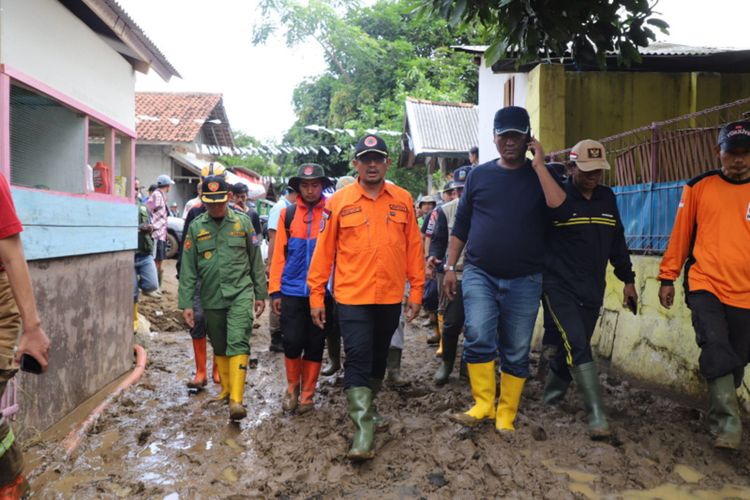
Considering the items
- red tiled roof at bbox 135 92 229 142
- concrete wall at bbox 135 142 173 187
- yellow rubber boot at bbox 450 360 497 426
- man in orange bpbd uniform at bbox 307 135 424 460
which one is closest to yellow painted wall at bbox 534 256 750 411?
yellow rubber boot at bbox 450 360 497 426

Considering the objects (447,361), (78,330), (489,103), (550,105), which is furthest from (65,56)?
(489,103)

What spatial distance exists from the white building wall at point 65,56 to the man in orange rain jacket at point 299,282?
2291mm

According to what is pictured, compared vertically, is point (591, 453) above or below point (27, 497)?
above

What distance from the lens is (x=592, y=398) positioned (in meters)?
4.30

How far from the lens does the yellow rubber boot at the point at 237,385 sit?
517 cm

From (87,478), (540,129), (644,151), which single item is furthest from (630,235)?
(87,478)

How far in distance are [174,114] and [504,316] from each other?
22075mm

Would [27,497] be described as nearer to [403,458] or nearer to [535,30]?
[403,458]

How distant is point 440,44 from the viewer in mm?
29375

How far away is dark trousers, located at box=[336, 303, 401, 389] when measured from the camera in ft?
14.3

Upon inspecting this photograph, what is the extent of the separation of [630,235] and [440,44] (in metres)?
24.5

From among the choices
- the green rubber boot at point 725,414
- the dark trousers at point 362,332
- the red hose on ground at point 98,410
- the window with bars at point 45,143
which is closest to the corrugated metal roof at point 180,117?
the red hose on ground at point 98,410

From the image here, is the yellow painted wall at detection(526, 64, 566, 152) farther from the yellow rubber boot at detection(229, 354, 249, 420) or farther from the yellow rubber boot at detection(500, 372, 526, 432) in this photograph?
the yellow rubber boot at detection(229, 354, 249, 420)

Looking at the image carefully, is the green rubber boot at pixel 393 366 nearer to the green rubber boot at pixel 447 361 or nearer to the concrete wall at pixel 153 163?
the green rubber boot at pixel 447 361
